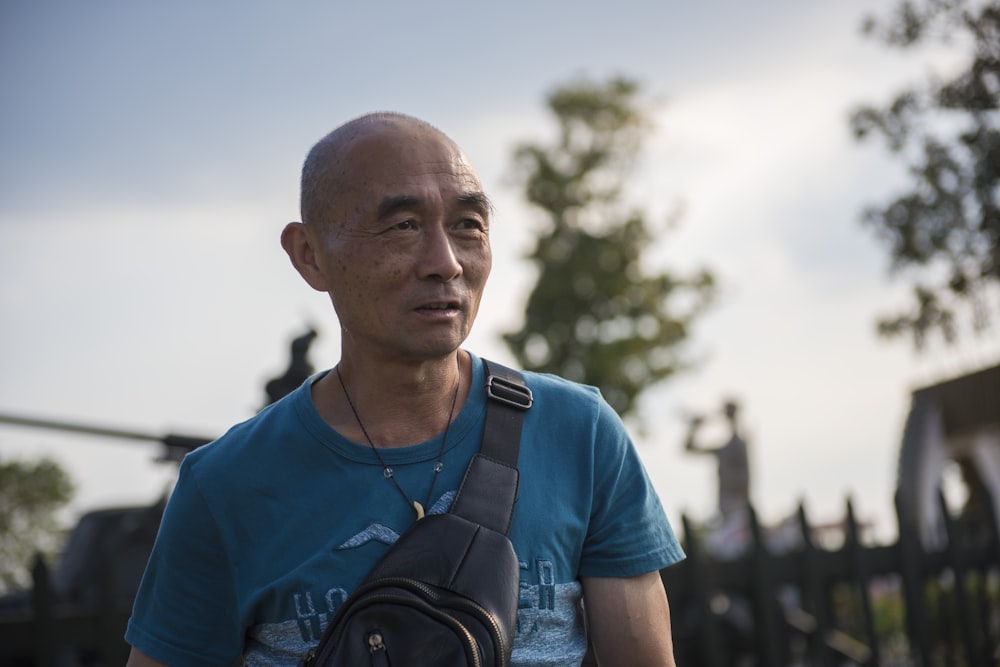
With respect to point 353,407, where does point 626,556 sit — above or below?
below

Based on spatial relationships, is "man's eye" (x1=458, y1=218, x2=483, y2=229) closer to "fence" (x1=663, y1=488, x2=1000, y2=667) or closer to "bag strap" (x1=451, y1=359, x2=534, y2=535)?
"bag strap" (x1=451, y1=359, x2=534, y2=535)

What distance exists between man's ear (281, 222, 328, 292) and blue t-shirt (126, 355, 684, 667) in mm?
220

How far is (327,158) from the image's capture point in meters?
1.97

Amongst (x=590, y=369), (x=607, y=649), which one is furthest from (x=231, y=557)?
(x=590, y=369)

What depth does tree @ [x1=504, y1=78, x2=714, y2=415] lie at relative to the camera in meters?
25.3

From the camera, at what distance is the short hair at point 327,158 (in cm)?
196

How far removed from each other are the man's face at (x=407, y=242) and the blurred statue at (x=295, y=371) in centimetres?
189

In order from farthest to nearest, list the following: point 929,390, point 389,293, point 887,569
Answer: point 929,390 < point 887,569 < point 389,293

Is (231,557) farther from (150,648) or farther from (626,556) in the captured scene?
(626,556)

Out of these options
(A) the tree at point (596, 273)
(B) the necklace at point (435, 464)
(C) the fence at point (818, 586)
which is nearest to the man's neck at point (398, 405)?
(B) the necklace at point (435, 464)

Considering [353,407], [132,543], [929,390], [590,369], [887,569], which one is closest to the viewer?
[353,407]

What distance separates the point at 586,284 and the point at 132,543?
19.0 meters

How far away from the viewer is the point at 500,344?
84.0 feet

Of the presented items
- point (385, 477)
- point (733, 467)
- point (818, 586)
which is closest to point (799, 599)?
point (818, 586)
